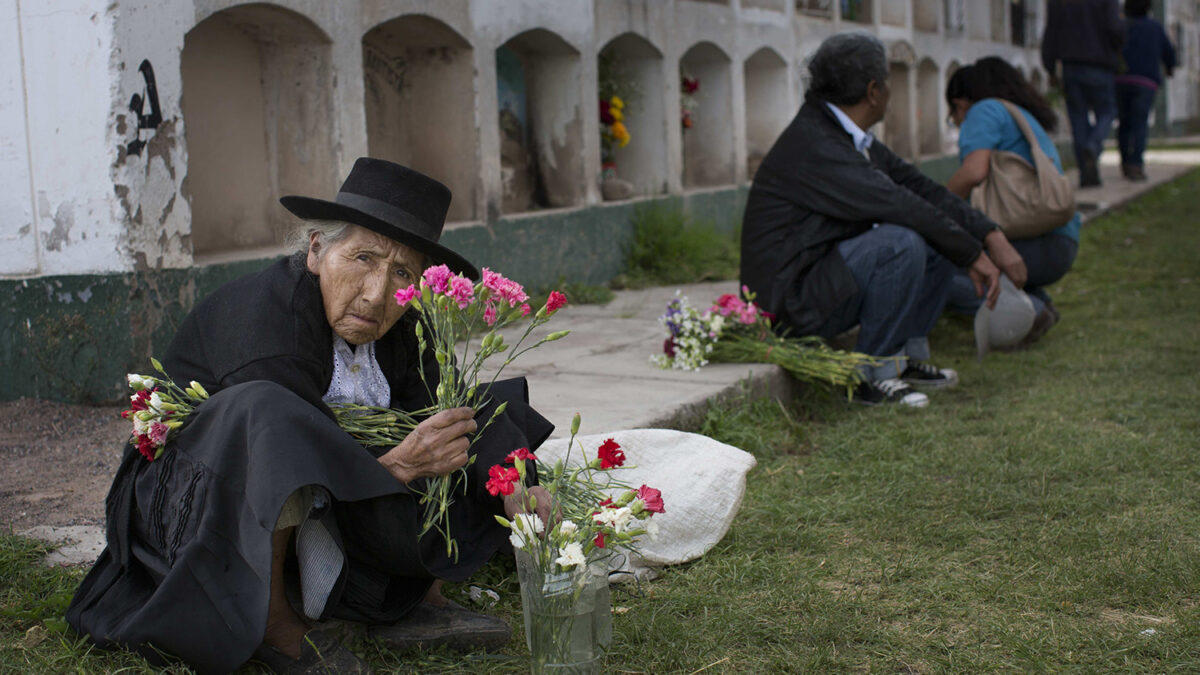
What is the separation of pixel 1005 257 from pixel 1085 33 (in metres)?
7.83

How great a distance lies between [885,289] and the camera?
4.24 m

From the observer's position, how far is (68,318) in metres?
3.83

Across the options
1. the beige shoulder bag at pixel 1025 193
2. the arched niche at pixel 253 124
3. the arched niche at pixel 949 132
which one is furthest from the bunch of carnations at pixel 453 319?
the arched niche at pixel 949 132

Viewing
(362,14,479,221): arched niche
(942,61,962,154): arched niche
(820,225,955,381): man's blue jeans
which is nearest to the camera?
(820,225,955,381): man's blue jeans

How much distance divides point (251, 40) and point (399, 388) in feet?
10.8

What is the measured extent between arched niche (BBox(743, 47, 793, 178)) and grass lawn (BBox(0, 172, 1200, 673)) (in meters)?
4.91

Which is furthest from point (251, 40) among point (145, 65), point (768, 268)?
point (768, 268)

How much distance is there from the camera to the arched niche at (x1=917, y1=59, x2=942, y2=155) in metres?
12.1

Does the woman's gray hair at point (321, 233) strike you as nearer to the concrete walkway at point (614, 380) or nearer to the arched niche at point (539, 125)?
the concrete walkway at point (614, 380)

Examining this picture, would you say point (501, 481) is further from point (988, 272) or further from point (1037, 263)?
point (1037, 263)

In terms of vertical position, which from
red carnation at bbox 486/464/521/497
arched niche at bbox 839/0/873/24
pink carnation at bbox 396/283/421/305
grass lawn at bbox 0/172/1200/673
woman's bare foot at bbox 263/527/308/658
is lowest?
grass lawn at bbox 0/172/1200/673

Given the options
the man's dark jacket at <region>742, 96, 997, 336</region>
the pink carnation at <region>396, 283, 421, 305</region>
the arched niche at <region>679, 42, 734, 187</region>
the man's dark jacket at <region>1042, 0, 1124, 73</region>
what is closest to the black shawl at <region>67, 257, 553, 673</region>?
the pink carnation at <region>396, 283, 421, 305</region>

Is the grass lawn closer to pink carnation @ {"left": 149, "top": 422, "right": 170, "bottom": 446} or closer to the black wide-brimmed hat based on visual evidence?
pink carnation @ {"left": 149, "top": 422, "right": 170, "bottom": 446}

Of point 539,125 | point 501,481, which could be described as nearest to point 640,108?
point 539,125
